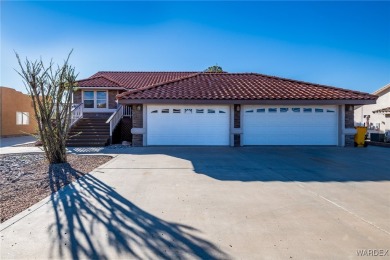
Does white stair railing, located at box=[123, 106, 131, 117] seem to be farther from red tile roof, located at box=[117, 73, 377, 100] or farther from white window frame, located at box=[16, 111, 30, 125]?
white window frame, located at box=[16, 111, 30, 125]

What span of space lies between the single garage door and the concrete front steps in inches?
332

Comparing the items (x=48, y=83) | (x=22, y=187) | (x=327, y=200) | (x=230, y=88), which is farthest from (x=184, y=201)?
(x=230, y=88)

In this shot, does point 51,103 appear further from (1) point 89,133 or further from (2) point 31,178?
(1) point 89,133

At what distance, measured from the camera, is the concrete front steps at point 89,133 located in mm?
14521

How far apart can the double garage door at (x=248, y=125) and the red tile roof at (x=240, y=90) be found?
71 centimetres

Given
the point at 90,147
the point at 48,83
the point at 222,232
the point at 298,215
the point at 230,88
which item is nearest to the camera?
the point at 222,232

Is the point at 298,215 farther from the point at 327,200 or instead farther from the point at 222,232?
the point at 222,232

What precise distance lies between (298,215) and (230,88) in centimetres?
1222

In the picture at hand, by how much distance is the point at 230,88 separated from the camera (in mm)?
15945

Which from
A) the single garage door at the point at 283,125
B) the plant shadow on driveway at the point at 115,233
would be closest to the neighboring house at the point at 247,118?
the single garage door at the point at 283,125

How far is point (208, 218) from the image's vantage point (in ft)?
14.1

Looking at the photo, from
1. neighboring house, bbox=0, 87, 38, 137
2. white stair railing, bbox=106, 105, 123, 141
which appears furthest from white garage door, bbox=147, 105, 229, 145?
neighboring house, bbox=0, 87, 38, 137

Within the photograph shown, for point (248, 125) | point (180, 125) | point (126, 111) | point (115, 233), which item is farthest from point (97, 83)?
point (115, 233)

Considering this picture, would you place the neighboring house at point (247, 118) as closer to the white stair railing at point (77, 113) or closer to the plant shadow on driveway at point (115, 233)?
the white stair railing at point (77, 113)
